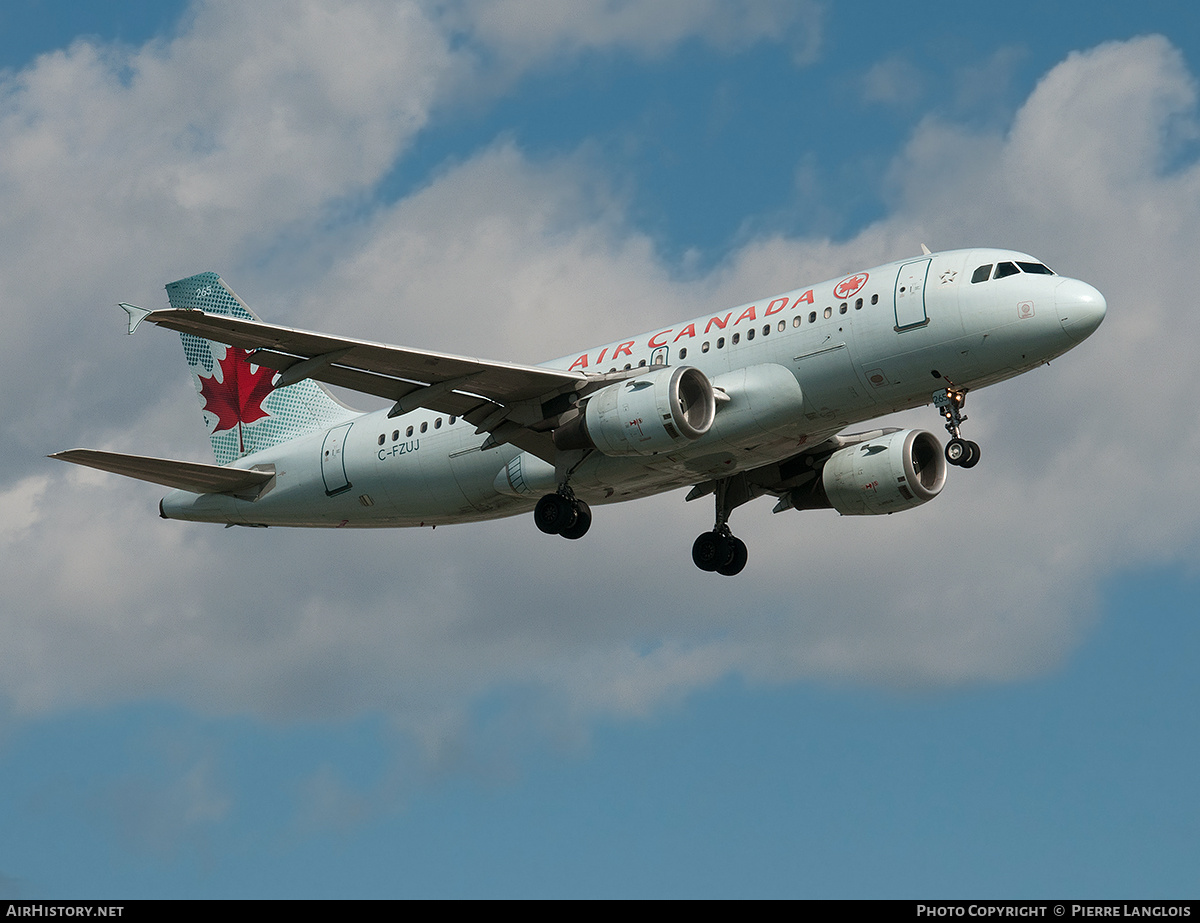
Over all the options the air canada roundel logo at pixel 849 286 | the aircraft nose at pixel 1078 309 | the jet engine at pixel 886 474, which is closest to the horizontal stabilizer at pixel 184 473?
the jet engine at pixel 886 474

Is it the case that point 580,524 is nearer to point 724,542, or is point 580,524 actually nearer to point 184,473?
point 724,542

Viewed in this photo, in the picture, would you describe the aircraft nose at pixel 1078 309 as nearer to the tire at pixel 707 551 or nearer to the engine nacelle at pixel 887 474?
the engine nacelle at pixel 887 474

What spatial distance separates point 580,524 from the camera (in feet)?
123

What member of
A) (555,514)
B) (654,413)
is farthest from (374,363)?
(654,413)

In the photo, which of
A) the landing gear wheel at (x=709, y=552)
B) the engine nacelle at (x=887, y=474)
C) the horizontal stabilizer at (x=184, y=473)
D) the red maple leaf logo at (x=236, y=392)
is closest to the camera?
the horizontal stabilizer at (x=184, y=473)

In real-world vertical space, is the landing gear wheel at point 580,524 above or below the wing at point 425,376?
below

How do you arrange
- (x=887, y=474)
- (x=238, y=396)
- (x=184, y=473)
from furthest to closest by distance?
(x=238, y=396) → (x=184, y=473) → (x=887, y=474)

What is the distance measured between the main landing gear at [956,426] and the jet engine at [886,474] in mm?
5619

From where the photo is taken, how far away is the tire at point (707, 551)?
140ft

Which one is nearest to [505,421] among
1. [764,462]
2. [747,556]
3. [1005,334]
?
[764,462]

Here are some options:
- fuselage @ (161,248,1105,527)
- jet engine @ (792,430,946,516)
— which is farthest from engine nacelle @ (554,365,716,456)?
jet engine @ (792,430,946,516)

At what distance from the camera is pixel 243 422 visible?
45.5 meters

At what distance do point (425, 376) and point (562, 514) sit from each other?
4706mm

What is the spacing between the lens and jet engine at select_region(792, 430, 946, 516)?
131 feet
